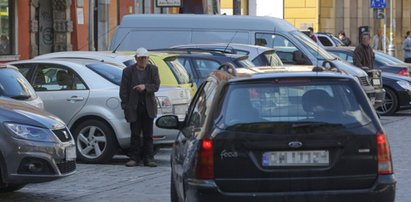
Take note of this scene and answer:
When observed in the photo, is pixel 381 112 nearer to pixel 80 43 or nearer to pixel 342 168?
pixel 80 43

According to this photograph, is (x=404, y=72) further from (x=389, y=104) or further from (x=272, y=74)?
(x=272, y=74)

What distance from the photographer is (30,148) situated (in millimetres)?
9773

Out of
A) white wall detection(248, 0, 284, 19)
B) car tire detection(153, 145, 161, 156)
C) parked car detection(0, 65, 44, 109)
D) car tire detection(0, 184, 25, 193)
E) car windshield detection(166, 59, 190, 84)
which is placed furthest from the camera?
white wall detection(248, 0, 284, 19)

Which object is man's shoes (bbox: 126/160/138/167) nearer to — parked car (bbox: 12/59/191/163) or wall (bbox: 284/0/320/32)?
parked car (bbox: 12/59/191/163)

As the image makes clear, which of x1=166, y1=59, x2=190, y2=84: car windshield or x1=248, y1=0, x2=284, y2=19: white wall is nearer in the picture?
x1=166, y1=59, x2=190, y2=84: car windshield

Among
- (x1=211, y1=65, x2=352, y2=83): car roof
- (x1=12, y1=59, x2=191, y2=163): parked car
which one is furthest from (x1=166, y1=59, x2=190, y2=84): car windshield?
(x1=211, y1=65, x2=352, y2=83): car roof

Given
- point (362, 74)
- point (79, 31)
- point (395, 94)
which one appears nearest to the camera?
point (362, 74)

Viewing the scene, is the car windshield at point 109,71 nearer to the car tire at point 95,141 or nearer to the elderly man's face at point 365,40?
the car tire at point 95,141

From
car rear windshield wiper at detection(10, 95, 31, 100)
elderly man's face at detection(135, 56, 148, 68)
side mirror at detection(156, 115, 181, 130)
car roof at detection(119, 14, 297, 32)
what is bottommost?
side mirror at detection(156, 115, 181, 130)

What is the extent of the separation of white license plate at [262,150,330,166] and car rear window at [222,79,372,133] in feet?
0.77

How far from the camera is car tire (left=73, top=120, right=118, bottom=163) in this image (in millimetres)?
13547

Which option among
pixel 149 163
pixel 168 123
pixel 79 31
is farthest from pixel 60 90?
pixel 79 31

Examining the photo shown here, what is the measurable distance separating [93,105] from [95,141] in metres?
0.52

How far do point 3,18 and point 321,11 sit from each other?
3034cm
